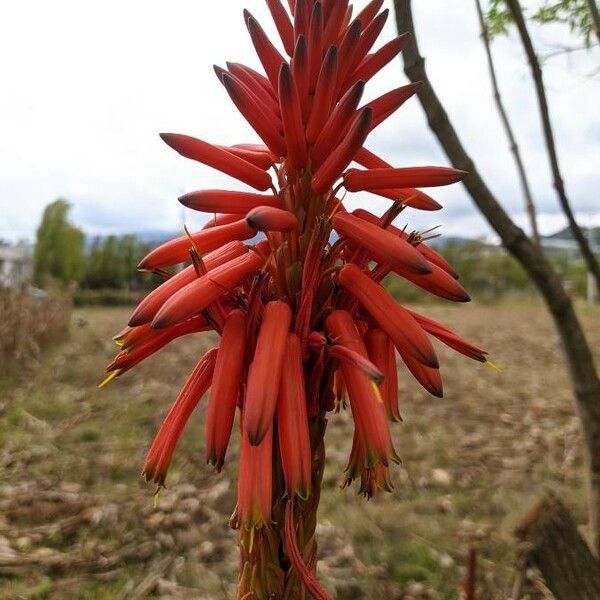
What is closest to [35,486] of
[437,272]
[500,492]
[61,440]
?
[61,440]

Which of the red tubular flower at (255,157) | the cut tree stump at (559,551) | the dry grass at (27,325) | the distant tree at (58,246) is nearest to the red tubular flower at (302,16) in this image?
the red tubular flower at (255,157)

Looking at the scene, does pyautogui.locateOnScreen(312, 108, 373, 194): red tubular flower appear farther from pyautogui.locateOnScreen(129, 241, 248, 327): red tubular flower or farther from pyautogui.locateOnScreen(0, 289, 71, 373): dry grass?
pyautogui.locateOnScreen(0, 289, 71, 373): dry grass

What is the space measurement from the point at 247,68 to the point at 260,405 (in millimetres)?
612

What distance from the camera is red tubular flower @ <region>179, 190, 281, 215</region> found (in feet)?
3.20

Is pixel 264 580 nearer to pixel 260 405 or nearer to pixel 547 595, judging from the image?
pixel 260 405

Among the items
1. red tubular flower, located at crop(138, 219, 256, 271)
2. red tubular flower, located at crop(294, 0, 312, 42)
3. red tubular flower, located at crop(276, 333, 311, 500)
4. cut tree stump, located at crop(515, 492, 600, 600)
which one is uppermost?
red tubular flower, located at crop(294, 0, 312, 42)

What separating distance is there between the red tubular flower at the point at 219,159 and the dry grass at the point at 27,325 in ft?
24.6

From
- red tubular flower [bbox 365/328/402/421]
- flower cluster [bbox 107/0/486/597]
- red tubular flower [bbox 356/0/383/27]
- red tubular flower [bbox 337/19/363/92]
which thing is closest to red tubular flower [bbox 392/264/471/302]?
flower cluster [bbox 107/0/486/597]

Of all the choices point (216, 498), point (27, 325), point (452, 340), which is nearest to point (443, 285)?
point (452, 340)

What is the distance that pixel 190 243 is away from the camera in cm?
105

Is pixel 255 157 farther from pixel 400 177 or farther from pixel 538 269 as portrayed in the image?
pixel 538 269

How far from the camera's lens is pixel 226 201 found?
3.29 ft

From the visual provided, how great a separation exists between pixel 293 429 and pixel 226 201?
386 mm

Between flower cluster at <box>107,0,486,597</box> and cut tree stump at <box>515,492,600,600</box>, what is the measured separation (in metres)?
1.70
